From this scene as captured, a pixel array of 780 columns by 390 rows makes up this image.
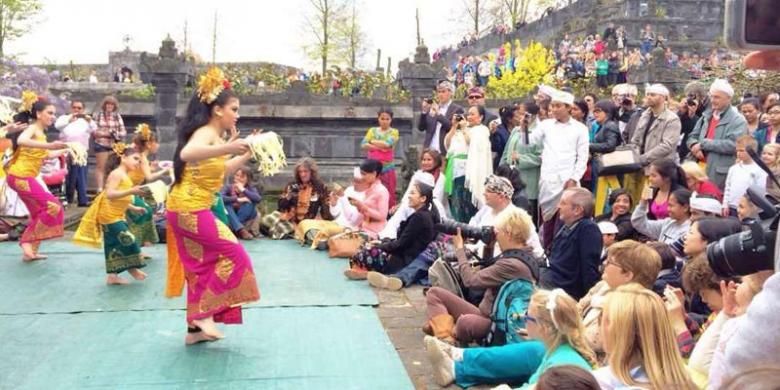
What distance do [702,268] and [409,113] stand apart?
46.8ft

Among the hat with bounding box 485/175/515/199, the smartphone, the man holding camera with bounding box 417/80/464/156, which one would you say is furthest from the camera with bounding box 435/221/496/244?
the man holding camera with bounding box 417/80/464/156

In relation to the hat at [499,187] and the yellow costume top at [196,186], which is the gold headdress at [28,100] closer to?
the yellow costume top at [196,186]

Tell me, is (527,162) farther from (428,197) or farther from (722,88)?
(722,88)

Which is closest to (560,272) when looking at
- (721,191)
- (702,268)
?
(702,268)

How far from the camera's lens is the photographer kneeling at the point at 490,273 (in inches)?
214

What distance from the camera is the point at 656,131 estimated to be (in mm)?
8398

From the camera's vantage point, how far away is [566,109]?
8.61 metres

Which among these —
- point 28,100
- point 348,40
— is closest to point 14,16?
point 348,40

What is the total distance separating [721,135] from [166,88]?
1286 centimetres

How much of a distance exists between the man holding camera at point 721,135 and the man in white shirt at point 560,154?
3.66ft

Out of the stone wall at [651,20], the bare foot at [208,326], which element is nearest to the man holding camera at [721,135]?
the bare foot at [208,326]

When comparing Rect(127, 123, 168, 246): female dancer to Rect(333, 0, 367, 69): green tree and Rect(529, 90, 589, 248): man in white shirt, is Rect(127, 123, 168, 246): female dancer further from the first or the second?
Rect(333, 0, 367, 69): green tree

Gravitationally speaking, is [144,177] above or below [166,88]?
below

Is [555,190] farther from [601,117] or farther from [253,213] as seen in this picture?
[253,213]
